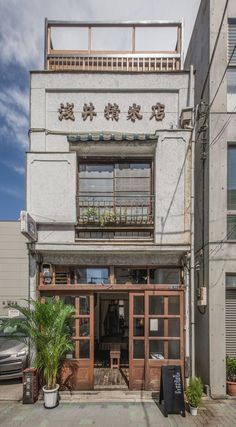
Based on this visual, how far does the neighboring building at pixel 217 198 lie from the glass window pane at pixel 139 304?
161 cm

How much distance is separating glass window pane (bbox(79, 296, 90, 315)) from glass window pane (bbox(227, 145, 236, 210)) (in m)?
4.71

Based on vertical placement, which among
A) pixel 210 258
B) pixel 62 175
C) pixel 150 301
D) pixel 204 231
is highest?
pixel 62 175

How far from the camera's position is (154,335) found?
873 centimetres

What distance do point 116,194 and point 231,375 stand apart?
573cm

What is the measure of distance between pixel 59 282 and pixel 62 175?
3.02 m

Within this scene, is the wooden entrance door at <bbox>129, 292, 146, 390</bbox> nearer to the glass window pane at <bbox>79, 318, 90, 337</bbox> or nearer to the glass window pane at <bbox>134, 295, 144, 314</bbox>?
the glass window pane at <bbox>134, 295, 144, 314</bbox>

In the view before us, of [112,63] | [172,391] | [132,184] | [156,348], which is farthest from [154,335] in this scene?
[112,63]

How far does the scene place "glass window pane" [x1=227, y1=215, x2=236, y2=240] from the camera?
343 inches

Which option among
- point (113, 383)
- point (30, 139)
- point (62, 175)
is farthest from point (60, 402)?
point (30, 139)

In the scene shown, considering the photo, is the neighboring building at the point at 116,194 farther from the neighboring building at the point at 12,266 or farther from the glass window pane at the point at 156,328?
the neighboring building at the point at 12,266

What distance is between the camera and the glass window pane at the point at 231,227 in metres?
8.71

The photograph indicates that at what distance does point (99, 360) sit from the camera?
1144 centimetres

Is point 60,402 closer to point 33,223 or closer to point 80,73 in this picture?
point 33,223

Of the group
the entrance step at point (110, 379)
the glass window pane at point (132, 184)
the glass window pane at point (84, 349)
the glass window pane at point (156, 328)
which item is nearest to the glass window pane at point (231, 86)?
the glass window pane at point (132, 184)
